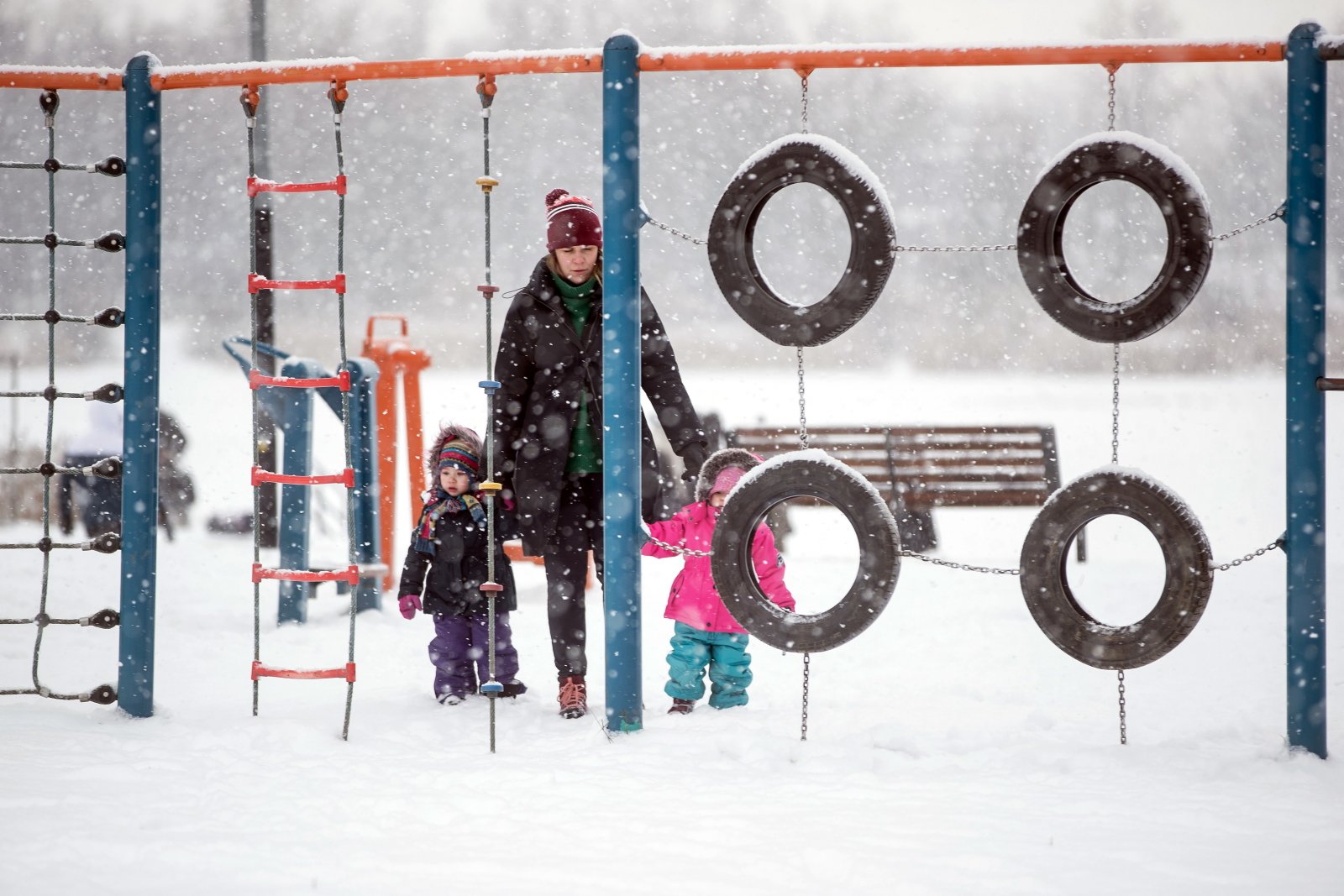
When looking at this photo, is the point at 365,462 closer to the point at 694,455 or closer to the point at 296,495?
the point at 296,495

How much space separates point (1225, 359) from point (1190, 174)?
19899 millimetres

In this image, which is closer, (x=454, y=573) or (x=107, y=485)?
(x=454, y=573)

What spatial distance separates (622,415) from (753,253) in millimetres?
652

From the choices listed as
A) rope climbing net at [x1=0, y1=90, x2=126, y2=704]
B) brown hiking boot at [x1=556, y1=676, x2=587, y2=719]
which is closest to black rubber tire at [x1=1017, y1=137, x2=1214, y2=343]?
brown hiking boot at [x1=556, y1=676, x2=587, y2=719]

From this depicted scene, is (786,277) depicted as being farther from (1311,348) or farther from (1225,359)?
(1311,348)

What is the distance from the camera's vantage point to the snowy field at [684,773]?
99.7 inches

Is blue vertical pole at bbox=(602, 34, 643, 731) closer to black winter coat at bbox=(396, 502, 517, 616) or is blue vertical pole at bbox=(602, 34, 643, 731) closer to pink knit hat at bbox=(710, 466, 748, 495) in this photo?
pink knit hat at bbox=(710, 466, 748, 495)

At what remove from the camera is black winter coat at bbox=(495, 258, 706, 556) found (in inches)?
153

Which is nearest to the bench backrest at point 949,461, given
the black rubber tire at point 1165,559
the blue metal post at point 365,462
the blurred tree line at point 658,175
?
the blue metal post at point 365,462

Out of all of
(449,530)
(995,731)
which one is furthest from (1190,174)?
(449,530)

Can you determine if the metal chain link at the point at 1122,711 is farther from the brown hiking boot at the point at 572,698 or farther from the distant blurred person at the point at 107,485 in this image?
the distant blurred person at the point at 107,485

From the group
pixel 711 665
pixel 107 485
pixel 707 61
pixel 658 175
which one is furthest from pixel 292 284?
pixel 658 175

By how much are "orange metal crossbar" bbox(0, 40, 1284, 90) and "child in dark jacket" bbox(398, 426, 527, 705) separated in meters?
1.38

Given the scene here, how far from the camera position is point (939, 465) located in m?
8.76
